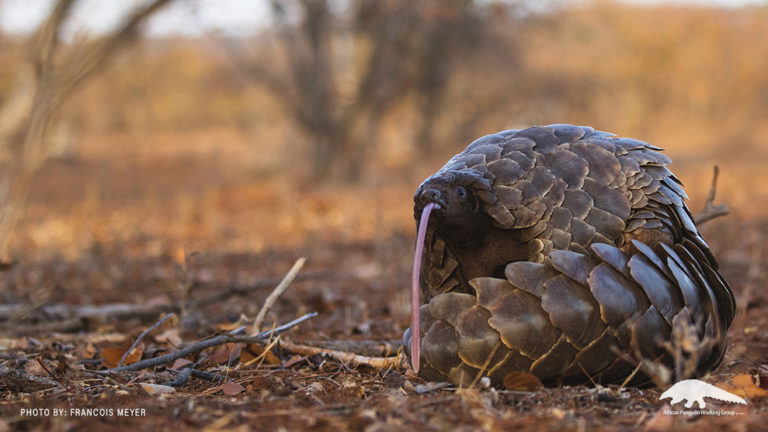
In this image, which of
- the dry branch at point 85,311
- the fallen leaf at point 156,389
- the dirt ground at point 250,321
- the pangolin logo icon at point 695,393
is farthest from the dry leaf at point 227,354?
the pangolin logo icon at point 695,393

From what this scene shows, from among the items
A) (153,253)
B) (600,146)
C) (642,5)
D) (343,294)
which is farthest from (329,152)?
(642,5)

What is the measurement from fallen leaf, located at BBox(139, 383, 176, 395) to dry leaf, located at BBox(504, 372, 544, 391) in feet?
3.21

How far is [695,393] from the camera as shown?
1.97 metres

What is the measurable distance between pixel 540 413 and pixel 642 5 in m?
37.0

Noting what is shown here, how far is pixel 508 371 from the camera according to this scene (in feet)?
6.81

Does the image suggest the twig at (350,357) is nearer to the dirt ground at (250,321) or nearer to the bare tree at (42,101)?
the dirt ground at (250,321)

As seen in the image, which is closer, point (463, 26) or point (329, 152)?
point (329, 152)

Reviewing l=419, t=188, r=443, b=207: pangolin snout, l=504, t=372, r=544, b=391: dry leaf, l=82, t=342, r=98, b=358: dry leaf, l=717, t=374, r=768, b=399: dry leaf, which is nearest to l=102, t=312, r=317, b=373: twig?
l=82, t=342, r=98, b=358: dry leaf

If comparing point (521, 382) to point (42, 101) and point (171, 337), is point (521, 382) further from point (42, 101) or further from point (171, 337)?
point (42, 101)

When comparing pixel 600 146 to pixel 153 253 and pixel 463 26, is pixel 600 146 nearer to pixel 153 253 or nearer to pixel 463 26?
pixel 153 253

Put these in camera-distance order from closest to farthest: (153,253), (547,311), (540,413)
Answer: (540,413) → (547,311) → (153,253)

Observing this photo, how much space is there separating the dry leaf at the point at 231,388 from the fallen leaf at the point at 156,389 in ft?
0.49

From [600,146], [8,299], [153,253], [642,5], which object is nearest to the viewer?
[600,146]

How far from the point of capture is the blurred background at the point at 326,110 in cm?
675
